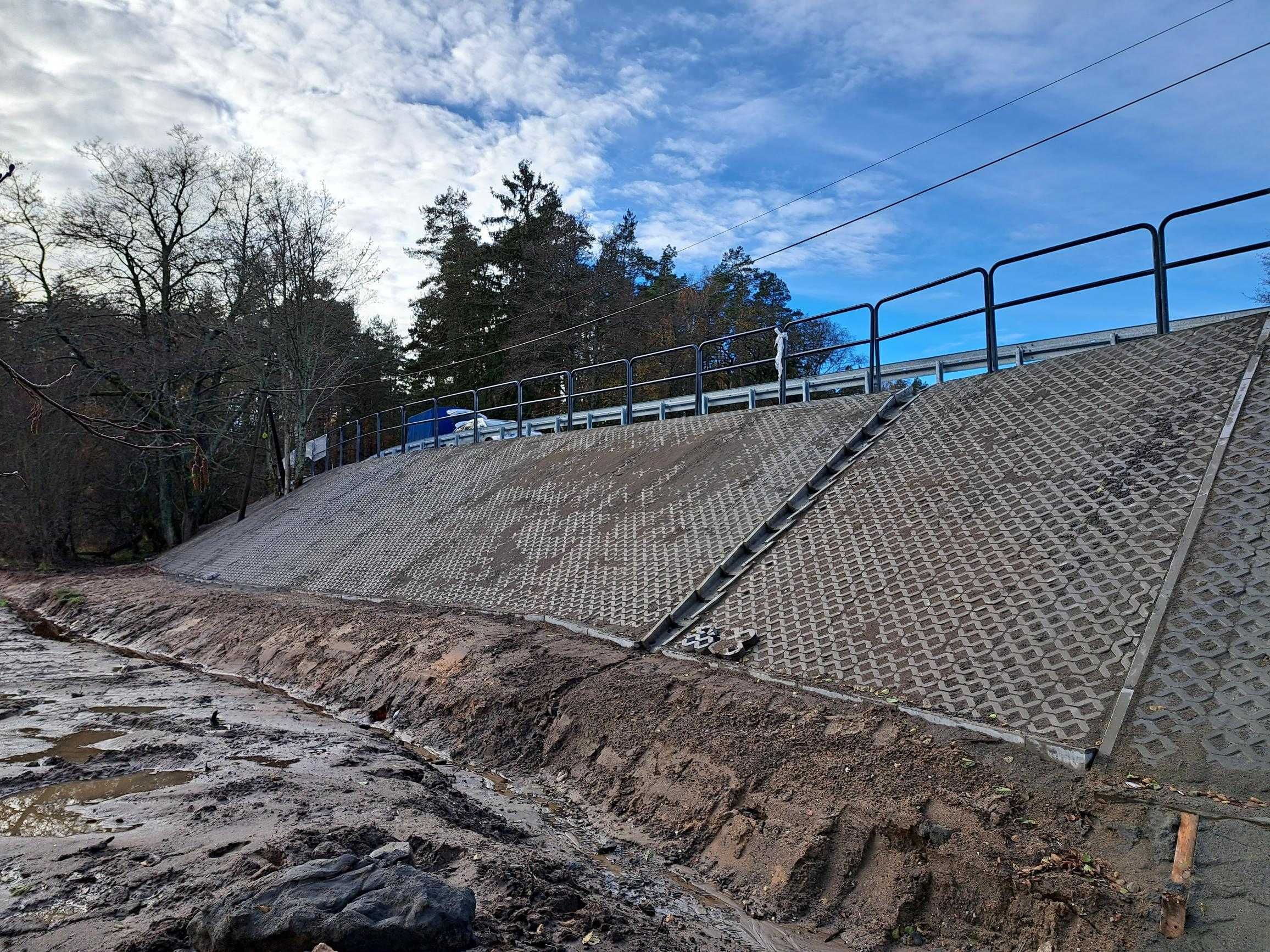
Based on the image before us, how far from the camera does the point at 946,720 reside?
5.04 m

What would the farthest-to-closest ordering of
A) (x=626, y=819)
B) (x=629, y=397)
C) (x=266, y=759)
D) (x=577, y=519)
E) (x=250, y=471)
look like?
(x=250, y=471) → (x=629, y=397) → (x=577, y=519) → (x=266, y=759) → (x=626, y=819)

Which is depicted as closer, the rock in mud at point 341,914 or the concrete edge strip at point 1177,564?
the rock in mud at point 341,914

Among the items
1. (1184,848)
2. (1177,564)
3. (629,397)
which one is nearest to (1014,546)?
(1177,564)

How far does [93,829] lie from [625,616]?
496 centimetres

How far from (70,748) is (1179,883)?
274 inches

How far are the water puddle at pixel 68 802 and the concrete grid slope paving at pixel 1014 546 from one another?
426 cm

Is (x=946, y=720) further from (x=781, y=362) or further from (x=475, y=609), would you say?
(x=781, y=362)

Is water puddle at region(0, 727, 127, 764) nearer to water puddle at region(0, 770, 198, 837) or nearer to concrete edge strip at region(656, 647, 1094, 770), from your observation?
water puddle at region(0, 770, 198, 837)

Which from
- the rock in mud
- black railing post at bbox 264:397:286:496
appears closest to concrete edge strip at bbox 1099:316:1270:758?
the rock in mud

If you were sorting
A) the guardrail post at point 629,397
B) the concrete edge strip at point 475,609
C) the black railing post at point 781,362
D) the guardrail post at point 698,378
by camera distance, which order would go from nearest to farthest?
the concrete edge strip at point 475,609
the black railing post at point 781,362
the guardrail post at point 698,378
the guardrail post at point 629,397

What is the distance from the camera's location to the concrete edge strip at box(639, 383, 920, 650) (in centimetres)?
790

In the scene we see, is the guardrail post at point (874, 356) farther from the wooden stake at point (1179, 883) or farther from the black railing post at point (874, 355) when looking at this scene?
the wooden stake at point (1179, 883)

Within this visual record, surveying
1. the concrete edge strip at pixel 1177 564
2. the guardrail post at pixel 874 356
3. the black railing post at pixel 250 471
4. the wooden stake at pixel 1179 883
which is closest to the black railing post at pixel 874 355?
the guardrail post at pixel 874 356

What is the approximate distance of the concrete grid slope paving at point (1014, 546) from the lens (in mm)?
5250
